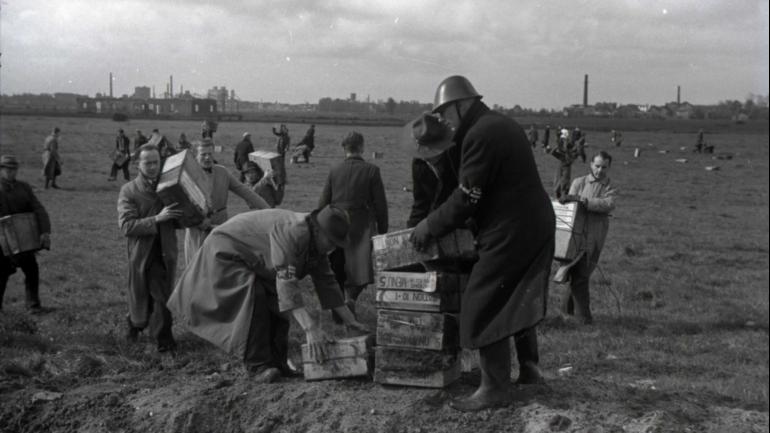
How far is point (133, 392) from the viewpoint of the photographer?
6113 millimetres

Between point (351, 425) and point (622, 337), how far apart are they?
15.1 feet

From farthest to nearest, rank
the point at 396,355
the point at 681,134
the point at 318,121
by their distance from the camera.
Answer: the point at 681,134 < the point at 318,121 < the point at 396,355

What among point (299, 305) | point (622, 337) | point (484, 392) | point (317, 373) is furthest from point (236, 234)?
point (622, 337)

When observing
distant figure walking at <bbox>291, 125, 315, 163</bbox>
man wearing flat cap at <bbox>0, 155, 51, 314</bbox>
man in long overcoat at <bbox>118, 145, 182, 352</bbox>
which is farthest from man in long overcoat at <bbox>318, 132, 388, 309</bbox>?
distant figure walking at <bbox>291, 125, 315, 163</bbox>

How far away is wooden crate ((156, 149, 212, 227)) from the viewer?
6949 millimetres

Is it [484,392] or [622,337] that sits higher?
[484,392]

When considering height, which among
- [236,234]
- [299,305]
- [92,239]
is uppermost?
[236,234]

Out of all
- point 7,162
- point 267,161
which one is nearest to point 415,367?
point 267,161

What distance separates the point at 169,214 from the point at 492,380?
3.67 m

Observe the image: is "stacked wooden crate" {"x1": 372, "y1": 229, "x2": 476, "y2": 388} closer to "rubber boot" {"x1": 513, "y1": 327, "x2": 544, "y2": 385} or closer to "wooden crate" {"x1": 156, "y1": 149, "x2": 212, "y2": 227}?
"rubber boot" {"x1": 513, "y1": 327, "x2": 544, "y2": 385}

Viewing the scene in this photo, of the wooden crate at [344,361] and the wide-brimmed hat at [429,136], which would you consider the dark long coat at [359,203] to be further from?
the wide-brimmed hat at [429,136]

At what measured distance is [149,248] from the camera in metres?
7.45

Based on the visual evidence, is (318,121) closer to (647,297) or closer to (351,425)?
(647,297)

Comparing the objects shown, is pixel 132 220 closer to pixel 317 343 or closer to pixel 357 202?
pixel 357 202
